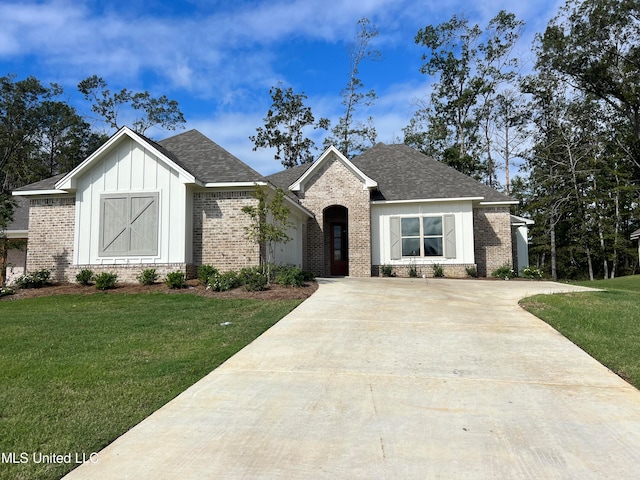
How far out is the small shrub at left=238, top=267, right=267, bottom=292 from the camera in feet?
36.6

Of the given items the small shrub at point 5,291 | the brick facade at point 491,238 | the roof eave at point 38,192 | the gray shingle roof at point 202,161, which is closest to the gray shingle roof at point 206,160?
the gray shingle roof at point 202,161

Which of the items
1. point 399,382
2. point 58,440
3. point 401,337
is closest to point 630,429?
point 399,382

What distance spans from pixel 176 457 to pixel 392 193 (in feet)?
54.2

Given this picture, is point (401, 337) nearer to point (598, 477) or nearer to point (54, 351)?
point (598, 477)

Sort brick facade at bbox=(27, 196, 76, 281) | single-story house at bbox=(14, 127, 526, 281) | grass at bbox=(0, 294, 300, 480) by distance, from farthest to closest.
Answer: brick facade at bbox=(27, 196, 76, 281)
single-story house at bbox=(14, 127, 526, 281)
grass at bbox=(0, 294, 300, 480)

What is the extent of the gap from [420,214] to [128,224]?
444 inches

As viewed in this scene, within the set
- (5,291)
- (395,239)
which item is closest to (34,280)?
(5,291)

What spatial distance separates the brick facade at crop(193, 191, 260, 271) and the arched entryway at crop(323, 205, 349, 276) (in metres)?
6.58

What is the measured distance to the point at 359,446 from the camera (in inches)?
127

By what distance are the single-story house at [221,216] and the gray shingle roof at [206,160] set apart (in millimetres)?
38

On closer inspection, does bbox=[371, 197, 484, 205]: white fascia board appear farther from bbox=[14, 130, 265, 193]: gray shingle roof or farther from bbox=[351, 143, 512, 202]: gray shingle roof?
bbox=[14, 130, 265, 193]: gray shingle roof

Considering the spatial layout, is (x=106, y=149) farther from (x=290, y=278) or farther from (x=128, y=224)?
(x=290, y=278)

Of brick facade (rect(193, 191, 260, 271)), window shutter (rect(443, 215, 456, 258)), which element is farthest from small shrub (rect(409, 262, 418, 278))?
brick facade (rect(193, 191, 260, 271))

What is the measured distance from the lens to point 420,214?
18172mm
